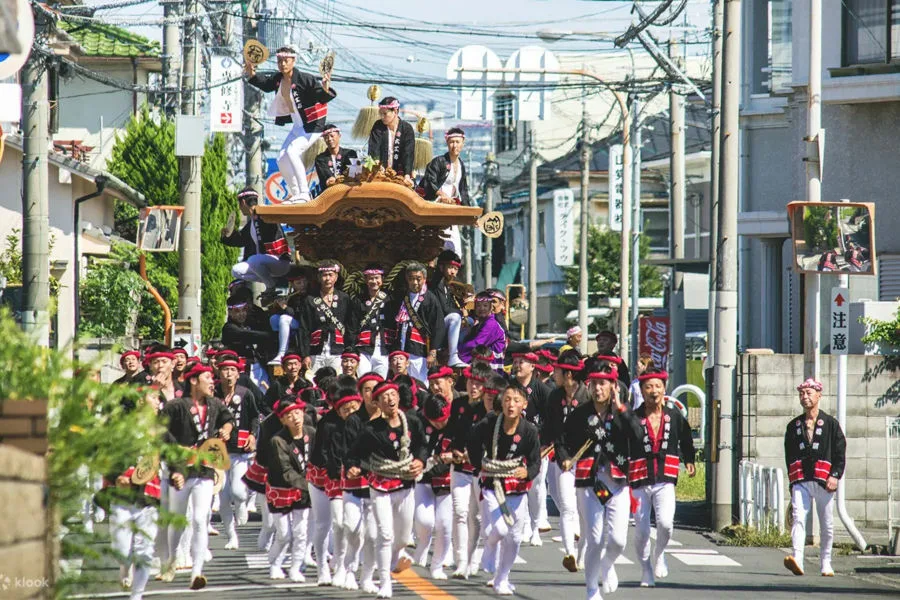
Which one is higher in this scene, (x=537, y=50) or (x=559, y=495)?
(x=537, y=50)

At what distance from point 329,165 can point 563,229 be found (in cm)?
3897

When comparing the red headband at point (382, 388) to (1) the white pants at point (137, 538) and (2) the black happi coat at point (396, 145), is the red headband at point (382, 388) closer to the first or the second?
(1) the white pants at point (137, 538)

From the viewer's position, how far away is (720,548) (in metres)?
17.8

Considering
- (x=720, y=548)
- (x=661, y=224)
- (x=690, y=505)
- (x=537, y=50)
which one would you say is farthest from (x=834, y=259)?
(x=661, y=224)

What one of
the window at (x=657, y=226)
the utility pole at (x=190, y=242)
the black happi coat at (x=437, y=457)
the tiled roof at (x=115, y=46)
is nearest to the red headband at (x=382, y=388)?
the black happi coat at (x=437, y=457)

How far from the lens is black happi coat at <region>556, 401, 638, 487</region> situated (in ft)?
43.3

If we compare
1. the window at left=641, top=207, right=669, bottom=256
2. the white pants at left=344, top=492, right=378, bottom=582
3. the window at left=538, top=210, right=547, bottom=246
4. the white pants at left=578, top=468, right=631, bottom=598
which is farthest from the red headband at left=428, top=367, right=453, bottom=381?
the window at left=538, top=210, right=547, bottom=246

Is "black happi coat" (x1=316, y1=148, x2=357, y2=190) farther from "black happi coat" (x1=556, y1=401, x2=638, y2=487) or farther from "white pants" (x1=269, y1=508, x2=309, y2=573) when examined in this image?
"black happi coat" (x1=556, y1=401, x2=638, y2=487)

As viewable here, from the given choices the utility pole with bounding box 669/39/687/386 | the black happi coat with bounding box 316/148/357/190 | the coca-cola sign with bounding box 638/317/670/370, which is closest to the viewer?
the black happi coat with bounding box 316/148/357/190

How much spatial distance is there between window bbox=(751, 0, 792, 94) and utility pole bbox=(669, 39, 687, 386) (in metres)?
1.72

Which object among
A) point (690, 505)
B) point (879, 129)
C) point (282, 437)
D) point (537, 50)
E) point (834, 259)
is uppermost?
point (537, 50)

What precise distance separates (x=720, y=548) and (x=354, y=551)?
5.38 meters

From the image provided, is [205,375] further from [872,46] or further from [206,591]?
[872,46]

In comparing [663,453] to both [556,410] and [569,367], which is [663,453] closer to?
[556,410]
